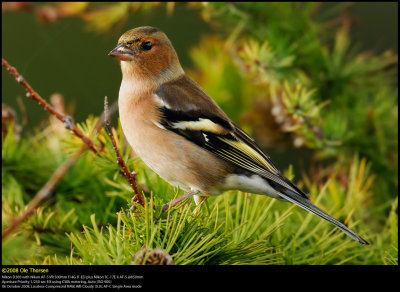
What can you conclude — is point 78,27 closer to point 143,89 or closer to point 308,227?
point 143,89

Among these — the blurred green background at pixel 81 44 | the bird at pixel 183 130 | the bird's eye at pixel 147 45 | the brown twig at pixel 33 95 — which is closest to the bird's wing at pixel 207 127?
the bird at pixel 183 130

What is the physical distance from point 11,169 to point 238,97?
3.27 ft

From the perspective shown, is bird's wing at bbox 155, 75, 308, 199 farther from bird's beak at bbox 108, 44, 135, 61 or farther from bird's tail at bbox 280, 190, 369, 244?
bird's beak at bbox 108, 44, 135, 61

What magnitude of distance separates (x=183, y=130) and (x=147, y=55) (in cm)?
23

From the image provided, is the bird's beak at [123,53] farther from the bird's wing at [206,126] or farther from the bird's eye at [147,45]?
the bird's wing at [206,126]

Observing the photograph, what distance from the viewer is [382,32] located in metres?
1.83

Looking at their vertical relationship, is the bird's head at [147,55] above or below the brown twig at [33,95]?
above

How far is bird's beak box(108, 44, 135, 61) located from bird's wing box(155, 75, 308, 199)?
16cm

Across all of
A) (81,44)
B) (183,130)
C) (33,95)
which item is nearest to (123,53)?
(183,130)

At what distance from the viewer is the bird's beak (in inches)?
47.5

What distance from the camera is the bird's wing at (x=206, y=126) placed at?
52.9 inches

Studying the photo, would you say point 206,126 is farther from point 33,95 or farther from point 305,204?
point 33,95

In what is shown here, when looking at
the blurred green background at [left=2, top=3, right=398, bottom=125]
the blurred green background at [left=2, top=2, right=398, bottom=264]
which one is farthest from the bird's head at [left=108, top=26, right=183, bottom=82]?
the blurred green background at [left=2, top=3, right=398, bottom=125]

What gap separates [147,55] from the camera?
1344mm
